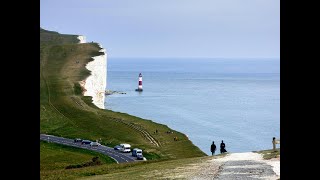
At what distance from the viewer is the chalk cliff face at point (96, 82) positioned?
97062mm

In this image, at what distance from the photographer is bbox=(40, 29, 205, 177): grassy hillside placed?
54875mm

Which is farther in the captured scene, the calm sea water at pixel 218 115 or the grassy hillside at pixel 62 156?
the calm sea water at pixel 218 115

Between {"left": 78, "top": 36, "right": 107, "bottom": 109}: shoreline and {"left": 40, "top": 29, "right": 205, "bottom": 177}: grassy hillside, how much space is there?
128 centimetres

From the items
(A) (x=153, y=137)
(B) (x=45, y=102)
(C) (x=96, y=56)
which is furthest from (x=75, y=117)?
(C) (x=96, y=56)

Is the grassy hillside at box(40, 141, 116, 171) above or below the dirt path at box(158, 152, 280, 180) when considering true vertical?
below

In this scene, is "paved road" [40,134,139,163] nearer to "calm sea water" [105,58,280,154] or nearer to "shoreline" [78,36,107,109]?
"calm sea water" [105,58,280,154]

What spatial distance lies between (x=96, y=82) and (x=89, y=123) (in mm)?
34234

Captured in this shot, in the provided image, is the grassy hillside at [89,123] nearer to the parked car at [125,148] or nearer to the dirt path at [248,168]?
the parked car at [125,148]

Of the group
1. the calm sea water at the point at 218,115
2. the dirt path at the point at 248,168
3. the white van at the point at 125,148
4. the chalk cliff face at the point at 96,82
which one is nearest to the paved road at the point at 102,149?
the white van at the point at 125,148

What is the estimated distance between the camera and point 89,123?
228 ft

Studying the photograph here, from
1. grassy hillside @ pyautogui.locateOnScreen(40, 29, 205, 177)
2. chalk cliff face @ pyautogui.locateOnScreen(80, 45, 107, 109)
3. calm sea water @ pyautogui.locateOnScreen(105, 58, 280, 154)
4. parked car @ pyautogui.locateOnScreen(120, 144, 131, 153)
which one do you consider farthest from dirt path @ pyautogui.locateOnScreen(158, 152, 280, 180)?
chalk cliff face @ pyautogui.locateOnScreen(80, 45, 107, 109)
